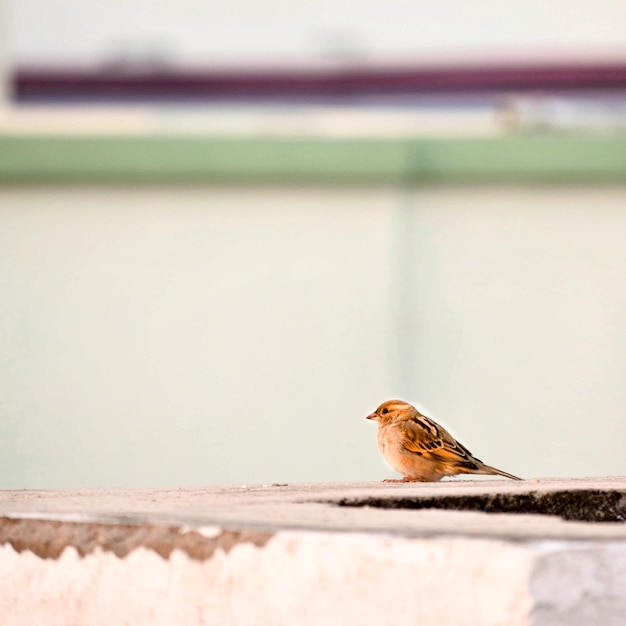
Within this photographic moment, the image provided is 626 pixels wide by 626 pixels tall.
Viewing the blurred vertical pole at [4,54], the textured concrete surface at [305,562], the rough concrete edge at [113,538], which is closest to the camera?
the textured concrete surface at [305,562]

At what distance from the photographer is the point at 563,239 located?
680 centimetres

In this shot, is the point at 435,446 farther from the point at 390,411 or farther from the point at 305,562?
the point at 305,562

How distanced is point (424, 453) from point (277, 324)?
9.23 ft

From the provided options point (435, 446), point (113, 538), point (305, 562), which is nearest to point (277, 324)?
point (435, 446)

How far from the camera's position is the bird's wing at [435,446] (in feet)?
13.3

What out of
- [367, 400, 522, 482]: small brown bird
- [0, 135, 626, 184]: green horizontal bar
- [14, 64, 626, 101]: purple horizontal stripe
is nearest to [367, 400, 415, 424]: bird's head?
[367, 400, 522, 482]: small brown bird

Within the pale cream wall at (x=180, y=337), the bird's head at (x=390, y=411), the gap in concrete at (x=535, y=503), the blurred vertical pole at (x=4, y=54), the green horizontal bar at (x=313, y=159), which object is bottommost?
the gap in concrete at (x=535, y=503)

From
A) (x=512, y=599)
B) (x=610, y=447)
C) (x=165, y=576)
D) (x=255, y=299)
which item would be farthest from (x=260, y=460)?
(x=512, y=599)

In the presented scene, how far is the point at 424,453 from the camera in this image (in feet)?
13.4

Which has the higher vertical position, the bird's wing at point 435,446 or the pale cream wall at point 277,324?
the pale cream wall at point 277,324

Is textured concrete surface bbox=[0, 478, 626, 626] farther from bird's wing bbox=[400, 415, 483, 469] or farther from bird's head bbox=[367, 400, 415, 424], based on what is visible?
bird's head bbox=[367, 400, 415, 424]

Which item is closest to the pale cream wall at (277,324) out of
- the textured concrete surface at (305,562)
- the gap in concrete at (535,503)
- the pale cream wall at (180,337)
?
the pale cream wall at (180,337)

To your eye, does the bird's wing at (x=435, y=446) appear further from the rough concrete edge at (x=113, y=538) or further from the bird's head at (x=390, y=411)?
the rough concrete edge at (x=113, y=538)

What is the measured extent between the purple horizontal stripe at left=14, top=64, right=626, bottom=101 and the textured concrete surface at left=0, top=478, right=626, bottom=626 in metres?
5.20
